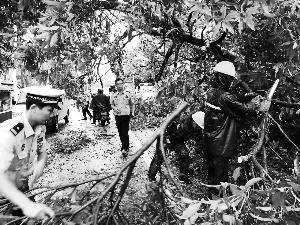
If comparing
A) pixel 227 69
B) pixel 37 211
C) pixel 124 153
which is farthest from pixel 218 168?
pixel 124 153

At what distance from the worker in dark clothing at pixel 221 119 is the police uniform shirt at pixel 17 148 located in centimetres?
231

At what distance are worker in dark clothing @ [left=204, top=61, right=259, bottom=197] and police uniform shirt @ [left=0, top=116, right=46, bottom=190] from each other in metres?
2.31

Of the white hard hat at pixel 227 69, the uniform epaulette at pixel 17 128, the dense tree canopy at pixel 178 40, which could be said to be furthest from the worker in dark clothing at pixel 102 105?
the uniform epaulette at pixel 17 128

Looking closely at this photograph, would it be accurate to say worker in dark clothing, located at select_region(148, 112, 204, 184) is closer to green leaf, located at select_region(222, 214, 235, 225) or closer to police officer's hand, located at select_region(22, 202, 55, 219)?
police officer's hand, located at select_region(22, 202, 55, 219)

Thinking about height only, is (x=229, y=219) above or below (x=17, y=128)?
below

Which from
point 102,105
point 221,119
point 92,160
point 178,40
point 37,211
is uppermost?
point 178,40

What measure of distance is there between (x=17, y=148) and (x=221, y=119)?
2702 millimetres

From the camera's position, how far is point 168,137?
272 inches

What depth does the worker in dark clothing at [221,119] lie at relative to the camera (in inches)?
174

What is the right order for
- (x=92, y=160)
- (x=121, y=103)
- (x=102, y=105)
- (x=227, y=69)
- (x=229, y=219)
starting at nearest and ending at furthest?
(x=229, y=219)
(x=227, y=69)
(x=121, y=103)
(x=92, y=160)
(x=102, y=105)

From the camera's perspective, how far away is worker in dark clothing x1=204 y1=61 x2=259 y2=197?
4.41 meters

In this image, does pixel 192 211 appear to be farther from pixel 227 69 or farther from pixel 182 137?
pixel 182 137

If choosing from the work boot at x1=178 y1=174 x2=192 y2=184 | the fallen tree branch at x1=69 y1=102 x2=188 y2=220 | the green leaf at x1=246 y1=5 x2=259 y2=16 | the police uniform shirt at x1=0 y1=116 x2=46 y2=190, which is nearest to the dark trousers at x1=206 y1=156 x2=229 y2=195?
the work boot at x1=178 y1=174 x2=192 y2=184

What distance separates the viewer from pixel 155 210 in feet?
10.6
